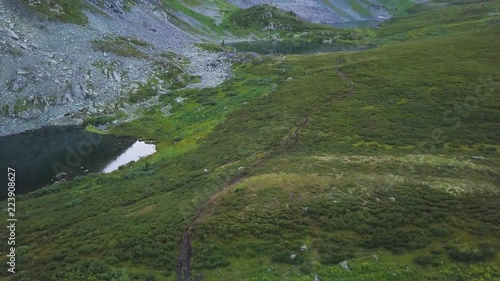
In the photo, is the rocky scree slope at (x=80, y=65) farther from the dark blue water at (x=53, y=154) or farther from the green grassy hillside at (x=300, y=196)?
the green grassy hillside at (x=300, y=196)

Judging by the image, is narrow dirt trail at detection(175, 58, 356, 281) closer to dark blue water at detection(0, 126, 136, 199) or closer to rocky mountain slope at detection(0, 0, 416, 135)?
dark blue water at detection(0, 126, 136, 199)

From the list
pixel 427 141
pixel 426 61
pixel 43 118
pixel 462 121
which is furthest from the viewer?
pixel 426 61

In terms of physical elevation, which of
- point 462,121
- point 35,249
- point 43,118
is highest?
point 462,121

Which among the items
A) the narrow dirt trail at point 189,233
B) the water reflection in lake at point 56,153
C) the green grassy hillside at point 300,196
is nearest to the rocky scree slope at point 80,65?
the water reflection in lake at point 56,153

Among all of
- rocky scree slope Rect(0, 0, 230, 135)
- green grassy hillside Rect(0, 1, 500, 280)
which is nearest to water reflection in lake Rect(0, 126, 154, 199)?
rocky scree slope Rect(0, 0, 230, 135)

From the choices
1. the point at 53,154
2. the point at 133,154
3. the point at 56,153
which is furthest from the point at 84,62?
the point at 133,154

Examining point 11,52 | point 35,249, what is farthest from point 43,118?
point 35,249

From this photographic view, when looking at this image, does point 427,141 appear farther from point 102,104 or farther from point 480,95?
point 102,104

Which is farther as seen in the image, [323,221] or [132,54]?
[132,54]

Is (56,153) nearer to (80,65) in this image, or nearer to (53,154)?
(53,154)
